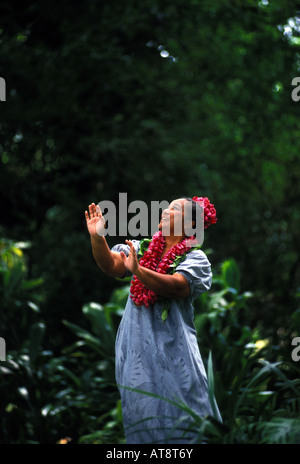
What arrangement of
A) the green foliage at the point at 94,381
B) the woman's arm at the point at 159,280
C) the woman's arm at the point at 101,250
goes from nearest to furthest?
the woman's arm at the point at 159,280 < the woman's arm at the point at 101,250 < the green foliage at the point at 94,381

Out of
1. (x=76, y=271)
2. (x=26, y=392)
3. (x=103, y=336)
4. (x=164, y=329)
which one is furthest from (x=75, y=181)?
(x=164, y=329)

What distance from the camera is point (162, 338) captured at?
248cm

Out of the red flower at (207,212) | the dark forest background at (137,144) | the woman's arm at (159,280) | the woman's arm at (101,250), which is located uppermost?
the dark forest background at (137,144)

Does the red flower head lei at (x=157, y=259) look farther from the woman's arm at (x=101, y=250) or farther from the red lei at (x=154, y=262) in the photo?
A: the woman's arm at (x=101, y=250)

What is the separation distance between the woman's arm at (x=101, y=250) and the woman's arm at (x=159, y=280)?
191 mm

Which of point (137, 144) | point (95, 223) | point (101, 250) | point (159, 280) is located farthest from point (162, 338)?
point (137, 144)

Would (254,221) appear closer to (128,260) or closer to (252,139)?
(252,139)

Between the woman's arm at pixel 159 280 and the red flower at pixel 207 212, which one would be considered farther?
the red flower at pixel 207 212

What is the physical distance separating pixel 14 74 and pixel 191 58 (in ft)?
8.66

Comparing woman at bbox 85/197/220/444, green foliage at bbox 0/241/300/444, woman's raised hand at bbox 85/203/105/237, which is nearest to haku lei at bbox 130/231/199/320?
woman at bbox 85/197/220/444

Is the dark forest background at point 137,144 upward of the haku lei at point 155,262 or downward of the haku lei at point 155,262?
upward

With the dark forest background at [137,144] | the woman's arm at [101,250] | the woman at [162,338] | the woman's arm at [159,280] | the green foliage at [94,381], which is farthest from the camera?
the dark forest background at [137,144]

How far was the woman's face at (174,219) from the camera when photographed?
2553 millimetres

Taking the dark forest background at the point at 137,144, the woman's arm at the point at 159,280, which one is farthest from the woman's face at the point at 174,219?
the dark forest background at the point at 137,144
